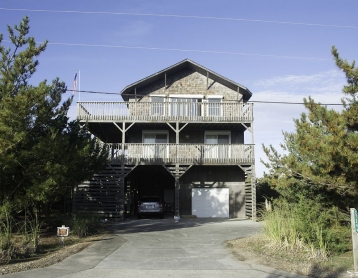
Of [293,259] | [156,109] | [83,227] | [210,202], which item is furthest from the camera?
[210,202]

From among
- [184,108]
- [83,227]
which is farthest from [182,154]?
[83,227]

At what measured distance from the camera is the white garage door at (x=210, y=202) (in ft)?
82.7

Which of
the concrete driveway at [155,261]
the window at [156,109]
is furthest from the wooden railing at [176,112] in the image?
the concrete driveway at [155,261]

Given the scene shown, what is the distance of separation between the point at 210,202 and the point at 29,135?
51.0ft

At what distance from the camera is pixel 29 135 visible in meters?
11.8

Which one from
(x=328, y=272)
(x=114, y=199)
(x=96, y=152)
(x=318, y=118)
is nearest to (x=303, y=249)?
(x=328, y=272)

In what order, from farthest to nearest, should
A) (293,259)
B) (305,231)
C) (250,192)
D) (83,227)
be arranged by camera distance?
1. (250,192)
2. (83,227)
3. (305,231)
4. (293,259)

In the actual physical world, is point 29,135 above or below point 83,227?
above

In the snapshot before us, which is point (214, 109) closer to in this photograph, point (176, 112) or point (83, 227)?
point (176, 112)

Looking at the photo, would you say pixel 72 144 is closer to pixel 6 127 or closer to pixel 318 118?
pixel 6 127

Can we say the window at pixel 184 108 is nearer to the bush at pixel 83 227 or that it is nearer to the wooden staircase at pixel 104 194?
the wooden staircase at pixel 104 194

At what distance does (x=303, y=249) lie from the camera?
10094 mm

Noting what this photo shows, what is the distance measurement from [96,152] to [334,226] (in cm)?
1042

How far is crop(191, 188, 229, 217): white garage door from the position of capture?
82.7 ft
